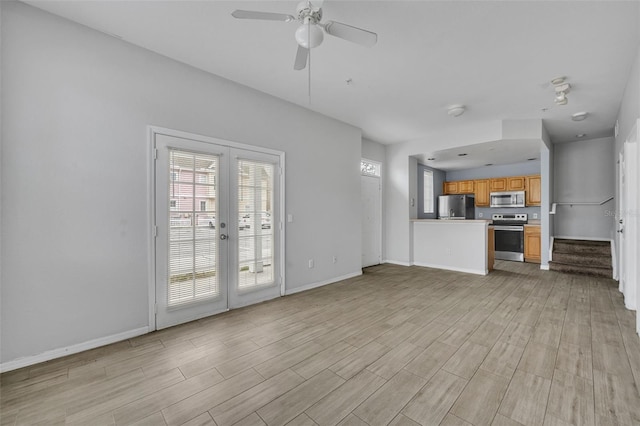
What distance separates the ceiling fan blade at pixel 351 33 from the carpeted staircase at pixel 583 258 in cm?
625

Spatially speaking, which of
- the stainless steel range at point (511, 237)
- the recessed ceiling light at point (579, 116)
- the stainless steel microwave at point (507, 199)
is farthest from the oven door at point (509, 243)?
the recessed ceiling light at point (579, 116)

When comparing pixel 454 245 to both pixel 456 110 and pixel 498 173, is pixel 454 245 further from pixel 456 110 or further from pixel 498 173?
pixel 498 173

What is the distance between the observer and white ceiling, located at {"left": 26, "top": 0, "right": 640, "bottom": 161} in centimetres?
219

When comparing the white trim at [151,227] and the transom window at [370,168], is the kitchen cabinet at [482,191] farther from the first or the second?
the white trim at [151,227]

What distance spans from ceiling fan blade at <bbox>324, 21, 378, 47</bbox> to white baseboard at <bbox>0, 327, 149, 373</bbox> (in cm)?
326

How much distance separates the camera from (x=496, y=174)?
25.0ft

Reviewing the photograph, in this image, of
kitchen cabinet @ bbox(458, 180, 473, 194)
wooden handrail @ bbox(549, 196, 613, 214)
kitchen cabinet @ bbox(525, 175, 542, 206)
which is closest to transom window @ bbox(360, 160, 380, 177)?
kitchen cabinet @ bbox(458, 180, 473, 194)

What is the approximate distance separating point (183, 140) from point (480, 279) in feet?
17.5

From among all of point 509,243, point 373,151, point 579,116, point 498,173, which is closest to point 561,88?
point 579,116

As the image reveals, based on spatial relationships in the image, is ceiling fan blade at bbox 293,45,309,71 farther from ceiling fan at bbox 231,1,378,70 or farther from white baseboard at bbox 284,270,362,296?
white baseboard at bbox 284,270,362,296

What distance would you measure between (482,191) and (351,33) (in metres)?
7.32

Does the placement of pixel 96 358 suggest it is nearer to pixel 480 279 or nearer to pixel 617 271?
pixel 480 279

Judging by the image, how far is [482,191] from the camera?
770cm

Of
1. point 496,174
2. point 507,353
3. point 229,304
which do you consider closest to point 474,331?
point 507,353
